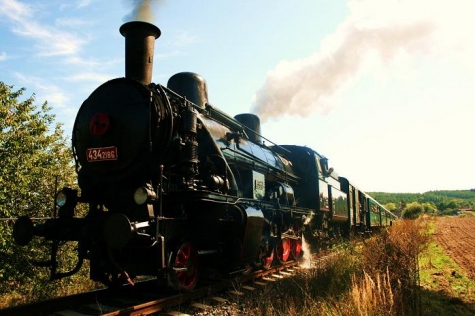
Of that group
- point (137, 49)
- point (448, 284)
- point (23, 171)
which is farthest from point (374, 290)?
point (23, 171)

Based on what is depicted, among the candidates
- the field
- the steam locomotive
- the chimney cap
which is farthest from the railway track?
the chimney cap

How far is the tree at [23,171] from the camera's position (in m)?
8.73

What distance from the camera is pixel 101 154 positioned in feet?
20.9

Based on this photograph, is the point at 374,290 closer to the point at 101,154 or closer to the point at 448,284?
the point at 448,284

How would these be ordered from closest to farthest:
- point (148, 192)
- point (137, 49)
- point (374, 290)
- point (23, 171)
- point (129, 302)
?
1. point (374, 290)
2. point (129, 302)
3. point (148, 192)
4. point (137, 49)
5. point (23, 171)

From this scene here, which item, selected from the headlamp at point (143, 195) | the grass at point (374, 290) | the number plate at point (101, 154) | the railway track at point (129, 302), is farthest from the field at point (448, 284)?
the number plate at point (101, 154)

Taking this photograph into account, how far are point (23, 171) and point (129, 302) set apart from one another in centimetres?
522

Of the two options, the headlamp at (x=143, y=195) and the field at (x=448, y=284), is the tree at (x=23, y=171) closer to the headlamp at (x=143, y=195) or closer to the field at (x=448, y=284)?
the headlamp at (x=143, y=195)

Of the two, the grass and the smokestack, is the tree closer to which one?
the smokestack

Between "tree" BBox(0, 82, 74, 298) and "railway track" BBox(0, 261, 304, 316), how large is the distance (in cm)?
319

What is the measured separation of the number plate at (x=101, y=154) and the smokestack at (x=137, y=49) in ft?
4.60

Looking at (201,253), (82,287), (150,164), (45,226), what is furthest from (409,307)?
(82,287)

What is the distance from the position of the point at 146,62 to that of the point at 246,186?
3330 millimetres

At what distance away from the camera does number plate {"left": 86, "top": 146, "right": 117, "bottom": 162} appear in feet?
20.5
